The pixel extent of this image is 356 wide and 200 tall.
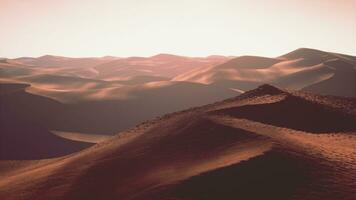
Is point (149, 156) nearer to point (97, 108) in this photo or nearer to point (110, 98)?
point (97, 108)

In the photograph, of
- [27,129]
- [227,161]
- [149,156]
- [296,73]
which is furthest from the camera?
[296,73]

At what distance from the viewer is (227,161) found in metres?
13.2

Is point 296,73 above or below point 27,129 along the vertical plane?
above

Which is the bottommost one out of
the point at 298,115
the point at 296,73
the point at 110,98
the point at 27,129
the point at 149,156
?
the point at 27,129

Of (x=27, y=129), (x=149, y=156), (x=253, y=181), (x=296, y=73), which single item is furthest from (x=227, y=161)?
(x=296, y=73)

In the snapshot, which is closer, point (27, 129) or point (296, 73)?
point (27, 129)

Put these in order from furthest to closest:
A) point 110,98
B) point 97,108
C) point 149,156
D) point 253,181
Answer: point 110,98 → point 97,108 → point 149,156 → point 253,181

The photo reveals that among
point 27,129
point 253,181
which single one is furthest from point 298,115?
point 27,129

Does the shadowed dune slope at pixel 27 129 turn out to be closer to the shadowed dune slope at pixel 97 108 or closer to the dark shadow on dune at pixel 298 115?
the shadowed dune slope at pixel 97 108

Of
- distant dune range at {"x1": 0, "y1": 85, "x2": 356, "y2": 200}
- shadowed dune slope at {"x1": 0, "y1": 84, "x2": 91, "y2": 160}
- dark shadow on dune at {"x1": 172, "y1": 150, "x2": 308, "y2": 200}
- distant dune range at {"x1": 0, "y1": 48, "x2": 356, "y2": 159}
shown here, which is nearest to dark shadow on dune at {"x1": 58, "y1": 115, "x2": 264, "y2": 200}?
distant dune range at {"x1": 0, "y1": 85, "x2": 356, "y2": 200}

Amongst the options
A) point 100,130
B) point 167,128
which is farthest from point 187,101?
point 167,128

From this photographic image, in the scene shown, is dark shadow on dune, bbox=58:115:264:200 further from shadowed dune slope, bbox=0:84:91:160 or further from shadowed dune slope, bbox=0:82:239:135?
shadowed dune slope, bbox=0:82:239:135

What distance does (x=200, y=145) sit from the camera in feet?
51.2

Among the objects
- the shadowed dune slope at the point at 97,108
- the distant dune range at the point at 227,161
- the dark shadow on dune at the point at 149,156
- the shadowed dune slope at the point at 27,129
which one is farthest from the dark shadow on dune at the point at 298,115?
the shadowed dune slope at the point at 97,108
